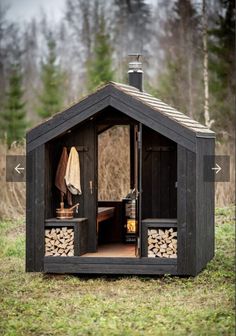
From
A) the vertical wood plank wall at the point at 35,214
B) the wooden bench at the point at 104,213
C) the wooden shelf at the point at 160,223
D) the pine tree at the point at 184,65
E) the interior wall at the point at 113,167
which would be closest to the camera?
the wooden shelf at the point at 160,223

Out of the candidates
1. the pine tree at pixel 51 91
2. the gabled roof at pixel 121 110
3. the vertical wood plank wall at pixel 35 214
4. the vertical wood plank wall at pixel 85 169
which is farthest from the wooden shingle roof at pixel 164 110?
the pine tree at pixel 51 91

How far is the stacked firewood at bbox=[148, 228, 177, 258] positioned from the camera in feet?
36.8

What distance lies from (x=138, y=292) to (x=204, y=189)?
2.11m

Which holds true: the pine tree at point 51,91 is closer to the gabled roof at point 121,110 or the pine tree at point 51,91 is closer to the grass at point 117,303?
the grass at point 117,303

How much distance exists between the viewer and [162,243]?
11.2 meters

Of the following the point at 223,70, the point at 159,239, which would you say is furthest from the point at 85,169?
the point at 223,70

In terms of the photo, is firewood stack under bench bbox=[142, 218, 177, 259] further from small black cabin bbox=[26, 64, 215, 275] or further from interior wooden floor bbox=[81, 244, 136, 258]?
interior wooden floor bbox=[81, 244, 136, 258]

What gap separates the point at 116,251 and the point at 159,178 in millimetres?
1280

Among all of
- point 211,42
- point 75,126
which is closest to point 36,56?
point 211,42

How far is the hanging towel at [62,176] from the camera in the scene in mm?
11875

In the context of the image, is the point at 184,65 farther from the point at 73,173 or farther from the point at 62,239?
the point at 62,239

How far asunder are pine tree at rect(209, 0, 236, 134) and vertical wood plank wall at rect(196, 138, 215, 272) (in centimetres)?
1183

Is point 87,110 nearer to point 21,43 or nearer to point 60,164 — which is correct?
point 60,164

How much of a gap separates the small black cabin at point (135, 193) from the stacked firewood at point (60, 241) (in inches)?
0.6
